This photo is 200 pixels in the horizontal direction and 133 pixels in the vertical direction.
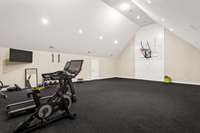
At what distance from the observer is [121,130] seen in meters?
1.74

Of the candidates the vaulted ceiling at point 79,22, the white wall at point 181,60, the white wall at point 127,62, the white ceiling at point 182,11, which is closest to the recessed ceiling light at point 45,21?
the vaulted ceiling at point 79,22

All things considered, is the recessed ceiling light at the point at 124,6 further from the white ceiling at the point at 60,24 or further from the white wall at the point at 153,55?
the white wall at the point at 153,55

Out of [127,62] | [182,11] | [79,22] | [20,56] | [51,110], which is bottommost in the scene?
[51,110]

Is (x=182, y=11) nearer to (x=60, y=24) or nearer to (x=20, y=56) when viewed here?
(x=60, y=24)

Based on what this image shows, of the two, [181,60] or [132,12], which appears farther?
[181,60]

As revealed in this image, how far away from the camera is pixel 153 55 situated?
729 centimetres

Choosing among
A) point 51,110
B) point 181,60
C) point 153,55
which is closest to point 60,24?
point 51,110

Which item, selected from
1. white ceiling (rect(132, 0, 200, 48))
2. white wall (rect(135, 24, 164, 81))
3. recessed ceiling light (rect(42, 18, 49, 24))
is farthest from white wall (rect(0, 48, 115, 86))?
white ceiling (rect(132, 0, 200, 48))

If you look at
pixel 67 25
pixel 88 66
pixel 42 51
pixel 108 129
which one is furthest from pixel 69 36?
pixel 108 129

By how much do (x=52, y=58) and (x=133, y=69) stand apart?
576 centimetres

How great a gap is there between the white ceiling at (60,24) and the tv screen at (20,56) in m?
0.27

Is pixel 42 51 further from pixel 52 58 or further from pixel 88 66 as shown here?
pixel 88 66

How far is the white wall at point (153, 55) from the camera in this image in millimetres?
6926

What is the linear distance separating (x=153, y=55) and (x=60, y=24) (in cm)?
601
